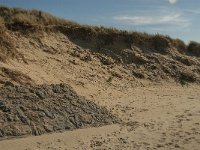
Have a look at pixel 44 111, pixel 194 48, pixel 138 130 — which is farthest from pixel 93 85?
pixel 194 48

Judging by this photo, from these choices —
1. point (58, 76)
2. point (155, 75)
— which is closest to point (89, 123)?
point (58, 76)

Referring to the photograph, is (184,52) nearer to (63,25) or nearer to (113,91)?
(63,25)

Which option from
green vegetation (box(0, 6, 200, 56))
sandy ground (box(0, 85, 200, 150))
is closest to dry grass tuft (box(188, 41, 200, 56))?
green vegetation (box(0, 6, 200, 56))

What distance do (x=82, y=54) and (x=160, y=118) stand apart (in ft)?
21.2

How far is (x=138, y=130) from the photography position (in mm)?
11438

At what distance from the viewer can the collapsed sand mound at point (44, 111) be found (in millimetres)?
10773

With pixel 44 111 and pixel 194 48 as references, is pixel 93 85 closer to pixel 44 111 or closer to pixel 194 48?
pixel 44 111

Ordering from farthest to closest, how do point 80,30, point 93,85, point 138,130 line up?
point 80,30
point 93,85
point 138,130

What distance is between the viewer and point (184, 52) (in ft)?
77.7

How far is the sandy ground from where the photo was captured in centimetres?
1017

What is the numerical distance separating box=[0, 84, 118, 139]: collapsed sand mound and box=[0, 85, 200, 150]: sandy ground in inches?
12.3

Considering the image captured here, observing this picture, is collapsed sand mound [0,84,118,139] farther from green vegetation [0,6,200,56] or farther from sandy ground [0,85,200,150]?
green vegetation [0,6,200,56]

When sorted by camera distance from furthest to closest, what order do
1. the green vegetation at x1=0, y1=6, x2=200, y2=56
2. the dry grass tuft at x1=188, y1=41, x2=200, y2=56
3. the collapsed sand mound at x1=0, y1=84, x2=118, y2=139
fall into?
the dry grass tuft at x1=188, y1=41, x2=200, y2=56 < the green vegetation at x1=0, y1=6, x2=200, y2=56 < the collapsed sand mound at x1=0, y1=84, x2=118, y2=139

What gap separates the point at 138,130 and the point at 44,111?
7.85ft
